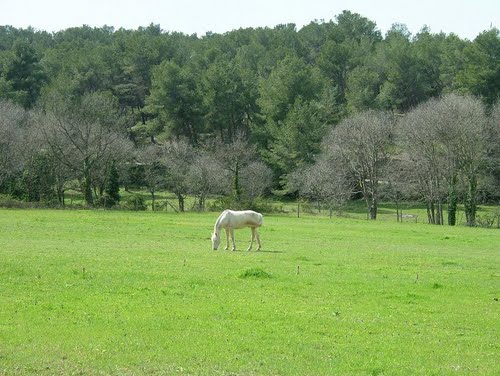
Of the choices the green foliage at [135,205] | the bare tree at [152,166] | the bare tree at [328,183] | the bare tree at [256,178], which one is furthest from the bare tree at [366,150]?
the green foliage at [135,205]

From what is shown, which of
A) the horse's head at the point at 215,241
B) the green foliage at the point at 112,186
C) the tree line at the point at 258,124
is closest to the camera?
the horse's head at the point at 215,241

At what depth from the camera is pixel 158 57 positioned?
109 meters

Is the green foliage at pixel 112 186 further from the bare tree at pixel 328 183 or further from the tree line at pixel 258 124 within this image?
the bare tree at pixel 328 183

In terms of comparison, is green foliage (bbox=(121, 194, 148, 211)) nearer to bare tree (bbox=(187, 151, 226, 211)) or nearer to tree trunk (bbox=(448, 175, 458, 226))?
bare tree (bbox=(187, 151, 226, 211))

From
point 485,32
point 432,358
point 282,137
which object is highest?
point 485,32

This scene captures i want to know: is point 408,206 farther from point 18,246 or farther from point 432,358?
point 432,358

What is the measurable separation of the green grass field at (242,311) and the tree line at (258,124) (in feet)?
124

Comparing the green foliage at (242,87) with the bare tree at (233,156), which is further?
the green foliage at (242,87)

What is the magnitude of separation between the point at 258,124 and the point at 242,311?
81.4 metres

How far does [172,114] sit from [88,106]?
15.3m

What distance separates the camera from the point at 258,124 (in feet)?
317

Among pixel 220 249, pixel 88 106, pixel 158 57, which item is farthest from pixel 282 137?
pixel 220 249

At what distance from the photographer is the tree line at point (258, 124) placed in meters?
67.6

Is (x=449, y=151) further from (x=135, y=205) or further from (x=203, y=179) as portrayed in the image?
(x=135, y=205)
